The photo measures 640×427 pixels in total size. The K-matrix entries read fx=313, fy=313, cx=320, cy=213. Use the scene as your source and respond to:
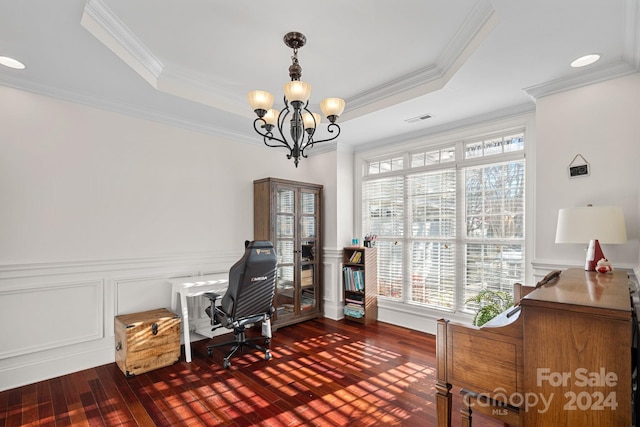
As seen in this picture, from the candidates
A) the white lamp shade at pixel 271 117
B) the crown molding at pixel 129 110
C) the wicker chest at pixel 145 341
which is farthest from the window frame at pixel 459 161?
the wicker chest at pixel 145 341

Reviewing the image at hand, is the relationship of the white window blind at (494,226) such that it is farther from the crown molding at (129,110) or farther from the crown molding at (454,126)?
the crown molding at (129,110)

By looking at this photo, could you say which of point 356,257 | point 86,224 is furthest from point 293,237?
point 86,224

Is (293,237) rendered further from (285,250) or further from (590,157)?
(590,157)

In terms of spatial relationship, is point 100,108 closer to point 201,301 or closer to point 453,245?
point 201,301

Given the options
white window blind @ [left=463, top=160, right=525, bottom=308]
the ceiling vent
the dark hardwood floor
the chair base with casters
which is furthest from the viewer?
the ceiling vent

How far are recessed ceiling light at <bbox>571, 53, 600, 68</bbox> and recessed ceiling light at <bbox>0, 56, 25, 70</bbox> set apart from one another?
416 cm

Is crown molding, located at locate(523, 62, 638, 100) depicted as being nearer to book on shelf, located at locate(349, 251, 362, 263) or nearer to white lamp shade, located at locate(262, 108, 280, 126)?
white lamp shade, located at locate(262, 108, 280, 126)

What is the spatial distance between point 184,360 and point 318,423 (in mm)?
1682

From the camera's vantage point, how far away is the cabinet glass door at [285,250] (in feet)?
13.3

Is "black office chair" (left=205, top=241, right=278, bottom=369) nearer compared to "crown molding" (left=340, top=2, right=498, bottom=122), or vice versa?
"crown molding" (left=340, top=2, right=498, bottom=122)

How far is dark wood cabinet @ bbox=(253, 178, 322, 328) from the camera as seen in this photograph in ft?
13.1

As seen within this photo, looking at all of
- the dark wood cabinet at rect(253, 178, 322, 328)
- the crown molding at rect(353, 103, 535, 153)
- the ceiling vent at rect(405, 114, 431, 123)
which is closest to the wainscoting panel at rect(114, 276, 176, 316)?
the dark wood cabinet at rect(253, 178, 322, 328)

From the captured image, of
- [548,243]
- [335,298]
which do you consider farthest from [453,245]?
[335,298]

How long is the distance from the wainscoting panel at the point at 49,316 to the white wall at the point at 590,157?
4.08 metres
